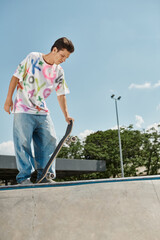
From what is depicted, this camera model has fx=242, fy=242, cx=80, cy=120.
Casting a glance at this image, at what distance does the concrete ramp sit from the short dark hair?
227 centimetres

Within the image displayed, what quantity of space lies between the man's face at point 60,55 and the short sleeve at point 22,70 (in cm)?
46

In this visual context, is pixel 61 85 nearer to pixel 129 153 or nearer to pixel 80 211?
pixel 80 211

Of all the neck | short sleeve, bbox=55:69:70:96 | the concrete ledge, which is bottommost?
the concrete ledge

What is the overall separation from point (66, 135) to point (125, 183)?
1.40 metres

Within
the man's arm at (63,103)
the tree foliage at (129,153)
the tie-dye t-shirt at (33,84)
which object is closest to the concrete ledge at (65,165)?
the tree foliage at (129,153)

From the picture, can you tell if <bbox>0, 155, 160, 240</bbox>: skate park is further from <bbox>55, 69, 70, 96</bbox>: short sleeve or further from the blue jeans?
<bbox>55, 69, 70, 96</bbox>: short sleeve

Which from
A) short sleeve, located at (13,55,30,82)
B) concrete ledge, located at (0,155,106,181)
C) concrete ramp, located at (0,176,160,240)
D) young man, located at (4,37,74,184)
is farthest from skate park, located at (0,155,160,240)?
concrete ledge, located at (0,155,106,181)

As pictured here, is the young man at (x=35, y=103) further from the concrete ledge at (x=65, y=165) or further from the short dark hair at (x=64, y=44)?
the concrete ledge at (x=65, y=165)

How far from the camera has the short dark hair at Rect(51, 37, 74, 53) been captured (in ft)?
13.2

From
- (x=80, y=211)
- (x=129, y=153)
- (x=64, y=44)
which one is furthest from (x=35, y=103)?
(x=129, y=153)

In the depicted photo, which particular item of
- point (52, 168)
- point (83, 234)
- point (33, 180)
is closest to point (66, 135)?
point (52, 168)

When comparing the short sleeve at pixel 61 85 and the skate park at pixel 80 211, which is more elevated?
the short sleeve at pixel 61 85

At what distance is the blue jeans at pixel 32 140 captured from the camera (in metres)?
3.71

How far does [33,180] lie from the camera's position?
384cm
